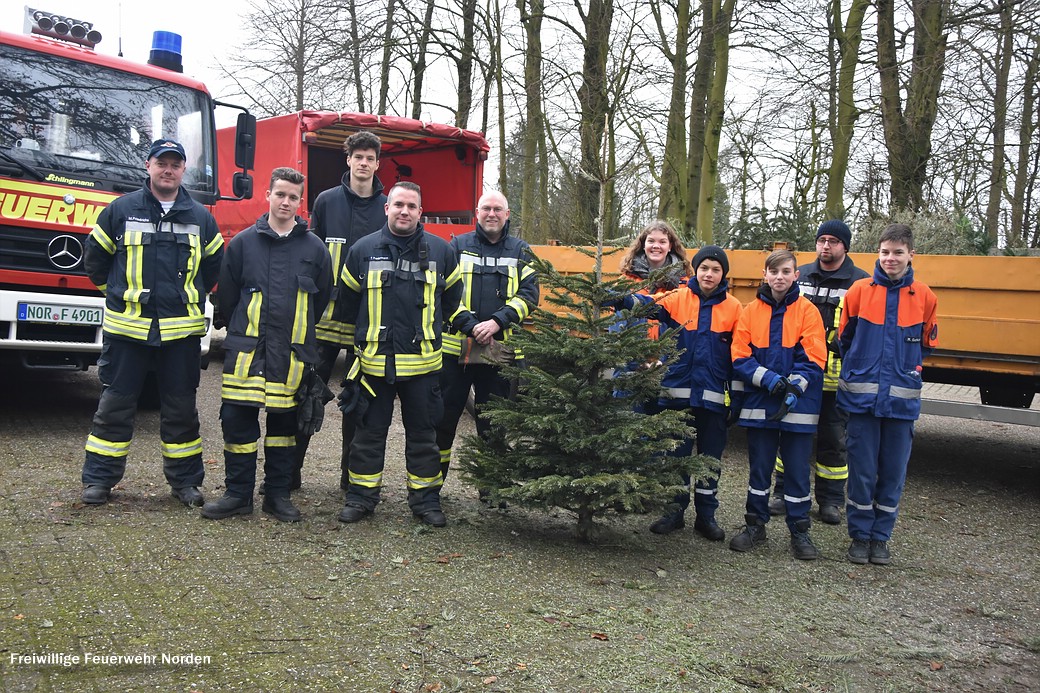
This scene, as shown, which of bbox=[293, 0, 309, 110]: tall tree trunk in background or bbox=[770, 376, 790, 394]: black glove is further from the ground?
bbox=[293, 0, 309, 110]: tall tree trunk in background

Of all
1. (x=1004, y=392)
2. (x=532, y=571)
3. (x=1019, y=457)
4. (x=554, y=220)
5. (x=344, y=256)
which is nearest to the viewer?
(x=532, y=571)

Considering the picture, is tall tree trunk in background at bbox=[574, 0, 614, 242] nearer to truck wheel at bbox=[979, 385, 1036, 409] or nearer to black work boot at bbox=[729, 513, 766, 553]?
truck wheel at bbox=[979, 385, 1036, 409]

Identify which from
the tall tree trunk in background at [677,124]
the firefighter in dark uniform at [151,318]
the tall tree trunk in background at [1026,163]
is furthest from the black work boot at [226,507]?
the tall tree trunk in background at [677,124]

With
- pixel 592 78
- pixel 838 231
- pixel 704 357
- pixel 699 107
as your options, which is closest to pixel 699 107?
pixel 699 107

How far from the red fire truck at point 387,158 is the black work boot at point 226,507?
583 cm

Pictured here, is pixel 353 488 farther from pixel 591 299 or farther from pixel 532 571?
pixel 591 299

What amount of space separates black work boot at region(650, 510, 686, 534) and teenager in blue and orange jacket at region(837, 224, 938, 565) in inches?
38.6

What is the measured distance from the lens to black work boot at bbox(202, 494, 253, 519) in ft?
17.0

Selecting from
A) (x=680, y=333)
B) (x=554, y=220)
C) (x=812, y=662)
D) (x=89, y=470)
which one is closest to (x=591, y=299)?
(x=680, y=333)

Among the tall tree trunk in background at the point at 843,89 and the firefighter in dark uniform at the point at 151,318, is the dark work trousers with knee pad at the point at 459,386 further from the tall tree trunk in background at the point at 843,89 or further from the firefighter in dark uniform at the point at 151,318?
the tall tree trunk in background at the point at 843,89

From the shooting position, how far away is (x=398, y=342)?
5.21 metres

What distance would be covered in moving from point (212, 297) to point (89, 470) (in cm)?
293

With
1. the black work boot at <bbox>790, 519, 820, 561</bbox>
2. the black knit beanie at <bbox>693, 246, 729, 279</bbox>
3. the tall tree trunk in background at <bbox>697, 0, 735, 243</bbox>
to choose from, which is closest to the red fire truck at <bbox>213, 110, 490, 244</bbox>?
the tall tree trunk in background at <bbox>697, 0, 735, 243</bbox>

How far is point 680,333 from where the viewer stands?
5.47m
